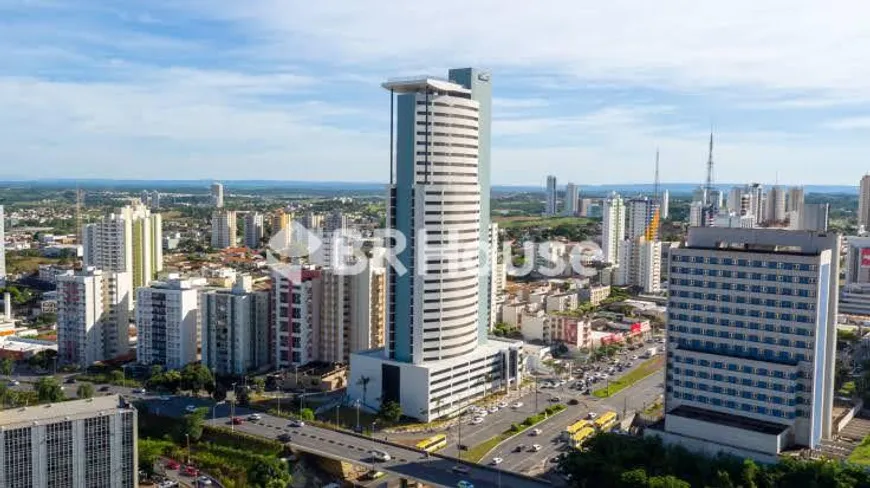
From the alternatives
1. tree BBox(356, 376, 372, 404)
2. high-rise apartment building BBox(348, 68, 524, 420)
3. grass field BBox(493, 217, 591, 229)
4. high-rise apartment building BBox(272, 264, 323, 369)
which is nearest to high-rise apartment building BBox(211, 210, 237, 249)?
grass field BBox(493, 217, 591, 229)

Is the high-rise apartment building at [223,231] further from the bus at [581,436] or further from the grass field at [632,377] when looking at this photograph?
the bus at [581,436]

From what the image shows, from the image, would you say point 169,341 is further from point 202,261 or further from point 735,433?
point 202,261

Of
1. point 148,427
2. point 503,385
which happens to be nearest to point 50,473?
point 148,427

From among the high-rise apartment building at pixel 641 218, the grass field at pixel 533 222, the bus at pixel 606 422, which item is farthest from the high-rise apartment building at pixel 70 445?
the grass field at pixel 533 222

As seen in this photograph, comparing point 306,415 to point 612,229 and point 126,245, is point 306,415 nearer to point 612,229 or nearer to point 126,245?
point 126,245

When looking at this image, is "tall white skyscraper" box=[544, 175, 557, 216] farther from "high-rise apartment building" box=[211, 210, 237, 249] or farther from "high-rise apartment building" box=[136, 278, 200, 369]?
"high-rise apartment building" box=[136, 278, 200, 369]
